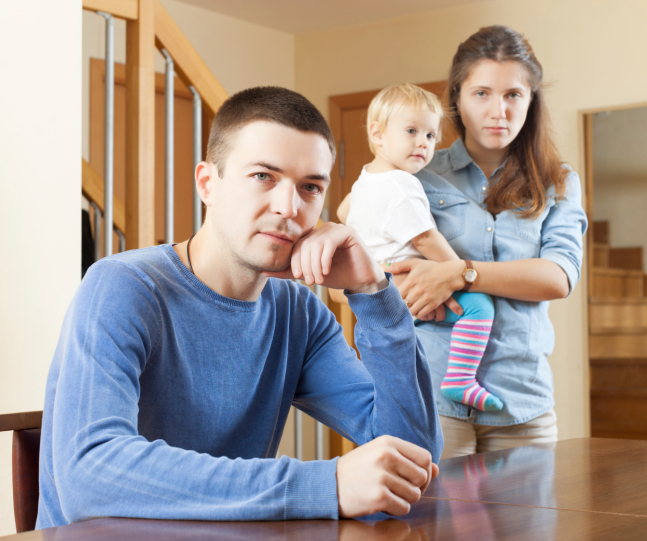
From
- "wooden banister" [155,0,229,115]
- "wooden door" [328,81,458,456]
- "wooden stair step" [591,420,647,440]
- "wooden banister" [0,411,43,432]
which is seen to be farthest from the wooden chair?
"wooden door" [328,81,458,456]

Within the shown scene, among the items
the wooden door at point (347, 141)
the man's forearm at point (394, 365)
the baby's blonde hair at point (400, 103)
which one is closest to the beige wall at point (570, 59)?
the wooden door at point (347, 141)

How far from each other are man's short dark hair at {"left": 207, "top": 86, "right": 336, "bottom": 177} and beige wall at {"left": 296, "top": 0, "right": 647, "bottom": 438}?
2.82 meters

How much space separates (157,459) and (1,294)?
1048mm

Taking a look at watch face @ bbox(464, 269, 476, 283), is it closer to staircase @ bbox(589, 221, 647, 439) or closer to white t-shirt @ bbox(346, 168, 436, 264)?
white t-shirt @ bbox(346, 168, 436, 264)

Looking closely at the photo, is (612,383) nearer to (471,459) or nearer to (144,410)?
(471,459)

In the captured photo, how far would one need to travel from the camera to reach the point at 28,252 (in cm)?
170

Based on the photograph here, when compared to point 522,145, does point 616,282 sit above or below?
below

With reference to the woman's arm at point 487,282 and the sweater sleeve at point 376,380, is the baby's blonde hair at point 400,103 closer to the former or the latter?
the woman's arm at point 487,282

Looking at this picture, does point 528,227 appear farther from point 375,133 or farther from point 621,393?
point 621,393

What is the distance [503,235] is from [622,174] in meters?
2.28

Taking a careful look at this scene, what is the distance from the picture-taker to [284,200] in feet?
3.43

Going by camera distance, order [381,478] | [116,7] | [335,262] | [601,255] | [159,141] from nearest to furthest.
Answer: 1. [381,478]
2. [335,262]
3. [116,7]
4. [601,255]
5. [159,141]

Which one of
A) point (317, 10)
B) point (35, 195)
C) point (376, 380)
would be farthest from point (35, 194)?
point (317, 10)

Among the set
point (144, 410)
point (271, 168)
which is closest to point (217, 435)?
point (144, 410)
